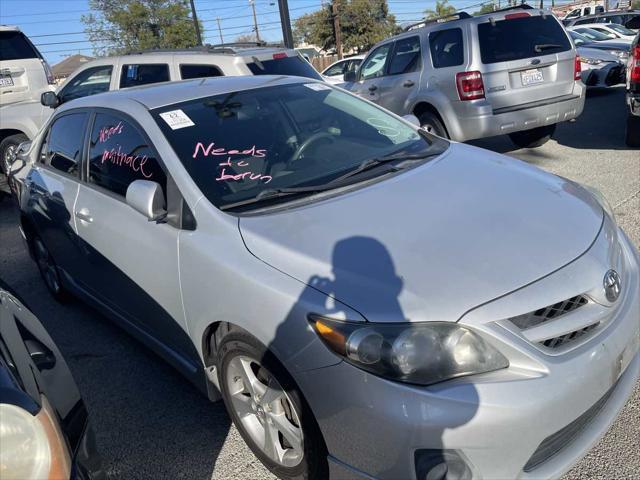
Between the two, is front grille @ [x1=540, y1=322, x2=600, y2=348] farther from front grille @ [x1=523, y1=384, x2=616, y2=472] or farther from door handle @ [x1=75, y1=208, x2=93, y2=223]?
door handle @ [x1=75, y1=208, x2=93, y2=223]

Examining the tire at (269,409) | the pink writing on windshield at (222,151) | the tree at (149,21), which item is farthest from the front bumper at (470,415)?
the tree at (149,21)

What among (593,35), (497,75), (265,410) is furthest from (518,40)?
(593,35)

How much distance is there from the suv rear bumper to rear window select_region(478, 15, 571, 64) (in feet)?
1.85

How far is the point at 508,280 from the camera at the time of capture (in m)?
1.95

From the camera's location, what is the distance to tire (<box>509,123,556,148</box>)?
24.8 ft

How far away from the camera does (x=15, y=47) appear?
9.02 metres

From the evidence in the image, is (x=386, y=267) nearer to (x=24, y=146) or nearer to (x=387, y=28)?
(x=24, y=146)

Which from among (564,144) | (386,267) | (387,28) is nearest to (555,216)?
(386,267)

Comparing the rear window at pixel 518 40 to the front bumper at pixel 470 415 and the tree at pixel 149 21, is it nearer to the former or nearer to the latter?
A: the front bumper at pixel 470 415

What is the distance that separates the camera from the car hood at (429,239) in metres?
1.93

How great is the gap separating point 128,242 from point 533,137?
6282 mm

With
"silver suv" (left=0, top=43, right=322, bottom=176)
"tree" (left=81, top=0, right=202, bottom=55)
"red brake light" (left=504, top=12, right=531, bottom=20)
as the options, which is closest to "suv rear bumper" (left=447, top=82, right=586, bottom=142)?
"red brake light" (left=504, top=12, right=531, bottom=20)

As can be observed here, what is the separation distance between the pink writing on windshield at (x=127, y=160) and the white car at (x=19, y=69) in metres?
6.87

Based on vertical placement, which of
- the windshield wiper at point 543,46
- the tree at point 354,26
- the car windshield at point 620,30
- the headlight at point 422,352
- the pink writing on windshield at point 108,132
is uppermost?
the tree at point 354,26
